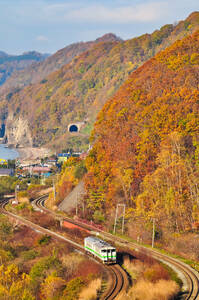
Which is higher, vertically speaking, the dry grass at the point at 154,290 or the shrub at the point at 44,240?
the dry grass at the point at 154,290

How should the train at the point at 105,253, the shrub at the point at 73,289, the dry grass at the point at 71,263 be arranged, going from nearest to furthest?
1. the shrub at the point at 73,289
2. the dry grass at the point at 71,263
3. the train at the point at 105,253

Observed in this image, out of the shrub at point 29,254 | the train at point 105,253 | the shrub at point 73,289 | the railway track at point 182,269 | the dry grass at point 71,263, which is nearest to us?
the shrub at point 73,289

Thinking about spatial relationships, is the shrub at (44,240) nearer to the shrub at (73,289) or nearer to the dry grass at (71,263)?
the dry grass at (71,263)

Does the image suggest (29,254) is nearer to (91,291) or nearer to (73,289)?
(73,289)

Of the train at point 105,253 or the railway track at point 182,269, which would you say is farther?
the train at point 105,253

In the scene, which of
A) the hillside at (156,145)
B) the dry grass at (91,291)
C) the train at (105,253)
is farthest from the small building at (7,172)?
the dry grass at (91,291)
